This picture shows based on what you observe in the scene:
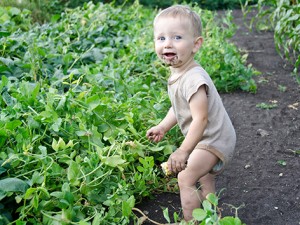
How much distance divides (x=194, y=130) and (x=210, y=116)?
0.59 ft

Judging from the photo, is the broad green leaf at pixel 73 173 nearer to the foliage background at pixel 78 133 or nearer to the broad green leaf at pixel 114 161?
the foliage background at pixel 78 133

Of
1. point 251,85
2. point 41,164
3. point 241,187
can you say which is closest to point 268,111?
point 251,85

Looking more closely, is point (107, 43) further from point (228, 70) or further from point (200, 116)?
point (200, 116)

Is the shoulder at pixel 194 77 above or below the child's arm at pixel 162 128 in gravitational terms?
above

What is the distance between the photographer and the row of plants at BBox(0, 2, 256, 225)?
2.40 m

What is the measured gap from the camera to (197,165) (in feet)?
8.07

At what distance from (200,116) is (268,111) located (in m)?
1.92

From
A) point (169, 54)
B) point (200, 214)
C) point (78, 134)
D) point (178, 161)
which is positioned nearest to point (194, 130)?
point (178, 161)

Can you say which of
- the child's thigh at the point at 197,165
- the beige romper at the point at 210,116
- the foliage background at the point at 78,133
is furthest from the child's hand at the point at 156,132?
the child's thigh at the point at 197,165

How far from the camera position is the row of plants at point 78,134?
2.40 meters

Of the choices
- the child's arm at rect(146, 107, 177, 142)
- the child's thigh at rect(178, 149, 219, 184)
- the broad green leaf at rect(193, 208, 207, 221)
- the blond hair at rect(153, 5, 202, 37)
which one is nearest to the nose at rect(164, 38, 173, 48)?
the blond hair at rect(153, 5, 202, 37)

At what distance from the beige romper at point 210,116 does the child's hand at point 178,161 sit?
0.52ft

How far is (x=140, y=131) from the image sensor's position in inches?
125

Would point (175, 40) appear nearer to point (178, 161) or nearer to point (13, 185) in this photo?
point (178, 161)
